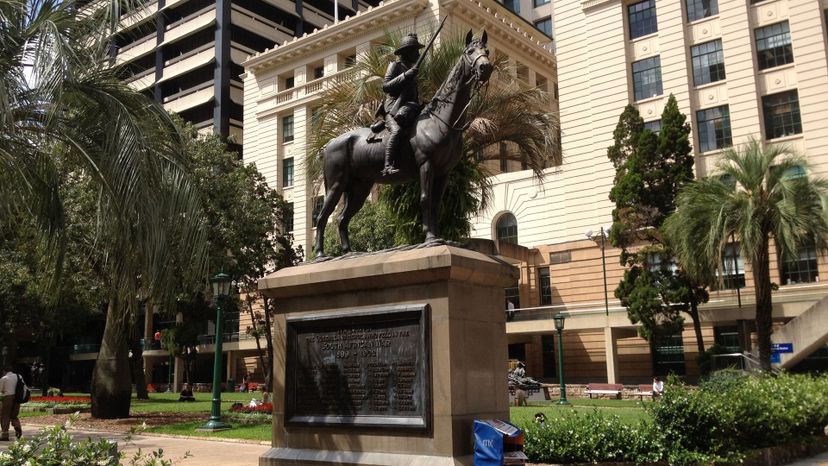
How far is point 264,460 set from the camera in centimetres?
902

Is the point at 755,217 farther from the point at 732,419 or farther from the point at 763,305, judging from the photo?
the point at 732,419

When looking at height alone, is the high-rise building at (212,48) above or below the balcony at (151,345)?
above

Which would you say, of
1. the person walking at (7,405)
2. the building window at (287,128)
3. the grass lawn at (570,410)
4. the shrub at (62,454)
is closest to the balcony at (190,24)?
the building window at (287,128)

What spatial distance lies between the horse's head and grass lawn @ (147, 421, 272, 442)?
9.05 m

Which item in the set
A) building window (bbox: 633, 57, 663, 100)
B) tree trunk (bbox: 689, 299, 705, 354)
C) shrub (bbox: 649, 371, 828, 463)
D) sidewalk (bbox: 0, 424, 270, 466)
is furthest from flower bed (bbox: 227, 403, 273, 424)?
building window (bbox: 633, 57, 663, 100)

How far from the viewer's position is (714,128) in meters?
37.9

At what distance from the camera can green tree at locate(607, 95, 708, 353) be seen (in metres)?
32.7

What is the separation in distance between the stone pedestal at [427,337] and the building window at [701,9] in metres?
35.1

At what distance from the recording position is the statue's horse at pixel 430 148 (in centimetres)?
876

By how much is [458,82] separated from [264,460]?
527 centimetres

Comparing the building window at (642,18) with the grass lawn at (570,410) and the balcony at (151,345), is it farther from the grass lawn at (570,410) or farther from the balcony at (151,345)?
the balcony at (151,345)

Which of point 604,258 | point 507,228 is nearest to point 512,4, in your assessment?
point 507,228

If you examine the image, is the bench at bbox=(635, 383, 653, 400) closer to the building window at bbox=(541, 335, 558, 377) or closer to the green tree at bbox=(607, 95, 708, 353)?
the green tree at bbox=(607, 95, 708, 353)

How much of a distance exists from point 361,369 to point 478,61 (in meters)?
3.88
